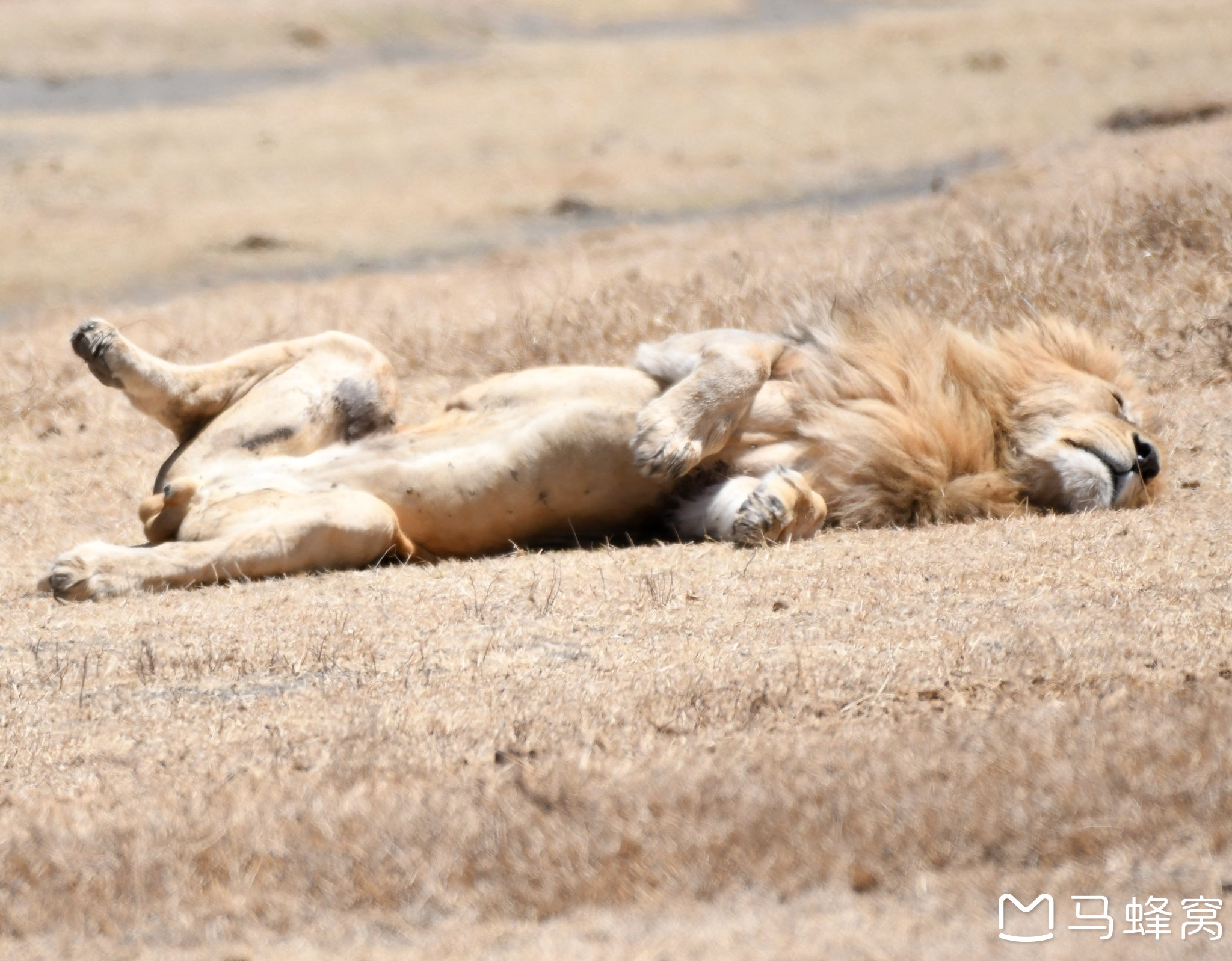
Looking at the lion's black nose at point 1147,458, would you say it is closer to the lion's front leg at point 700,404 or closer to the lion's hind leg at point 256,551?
the lion's front leg at point 700,404

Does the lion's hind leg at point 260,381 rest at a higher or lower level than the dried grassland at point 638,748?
higher

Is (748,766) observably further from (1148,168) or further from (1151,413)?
(1148,168)

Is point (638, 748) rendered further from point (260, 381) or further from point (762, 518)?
point (260, 381)

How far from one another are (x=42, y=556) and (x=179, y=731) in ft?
8.24

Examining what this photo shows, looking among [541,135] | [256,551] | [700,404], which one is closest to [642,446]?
[700,404]

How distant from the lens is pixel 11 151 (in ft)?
64.5

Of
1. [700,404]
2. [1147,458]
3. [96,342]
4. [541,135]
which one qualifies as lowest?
[541,135]

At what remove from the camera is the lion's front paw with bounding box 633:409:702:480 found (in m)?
4.97

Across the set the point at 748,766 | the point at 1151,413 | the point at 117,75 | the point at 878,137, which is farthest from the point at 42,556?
the point at 117,75

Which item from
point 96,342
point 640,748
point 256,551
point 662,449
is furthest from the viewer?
point 96,342

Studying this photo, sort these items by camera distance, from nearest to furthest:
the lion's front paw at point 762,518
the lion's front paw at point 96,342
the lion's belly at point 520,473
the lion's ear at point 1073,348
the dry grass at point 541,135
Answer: the lion's front paw at point 762,518 < the lion's belly at point 520,473 < the lion's front paw at point 96,342 < the lion's ear at point 1073,348 < the dry grass at point 541,135

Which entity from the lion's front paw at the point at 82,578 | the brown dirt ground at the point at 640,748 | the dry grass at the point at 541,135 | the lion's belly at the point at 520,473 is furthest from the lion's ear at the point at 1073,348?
the dry grass at the point at 541,135

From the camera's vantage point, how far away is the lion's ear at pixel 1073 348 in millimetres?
5582

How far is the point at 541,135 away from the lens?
2072cm
